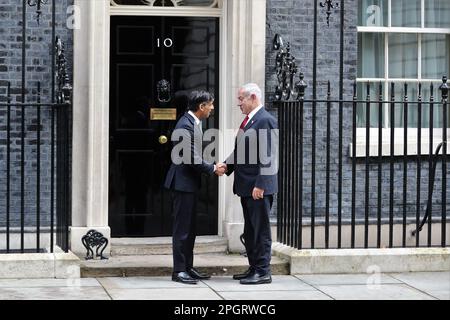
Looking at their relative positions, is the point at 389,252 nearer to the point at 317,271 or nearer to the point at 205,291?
the point at 317,271

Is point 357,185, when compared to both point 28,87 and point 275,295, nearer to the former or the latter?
point 275,295

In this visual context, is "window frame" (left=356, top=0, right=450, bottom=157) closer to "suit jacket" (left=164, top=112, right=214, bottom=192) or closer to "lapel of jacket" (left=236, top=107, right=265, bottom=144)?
"lapel of jacket" (left=236, top=107, right=265, bottom=144)

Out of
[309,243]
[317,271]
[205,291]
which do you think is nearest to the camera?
[205,291]

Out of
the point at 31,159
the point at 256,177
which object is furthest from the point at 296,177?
the point at 31,159

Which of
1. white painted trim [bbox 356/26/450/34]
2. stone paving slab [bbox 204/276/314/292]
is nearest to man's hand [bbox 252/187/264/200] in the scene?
stone paving slab [bbox 204/276/314/292]

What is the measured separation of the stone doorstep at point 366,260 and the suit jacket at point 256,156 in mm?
857

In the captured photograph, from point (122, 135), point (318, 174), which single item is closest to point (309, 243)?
point (318, 174)

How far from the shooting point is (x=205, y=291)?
30.2 ft

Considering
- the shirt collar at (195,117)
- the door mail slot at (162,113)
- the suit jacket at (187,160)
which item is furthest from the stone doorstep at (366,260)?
the door mail slot at (162,113)

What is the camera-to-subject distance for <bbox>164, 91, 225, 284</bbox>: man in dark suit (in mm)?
9562

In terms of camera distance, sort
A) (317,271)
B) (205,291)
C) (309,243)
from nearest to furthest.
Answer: (205,291) < (317,271) < (309,243)

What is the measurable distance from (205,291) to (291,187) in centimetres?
165

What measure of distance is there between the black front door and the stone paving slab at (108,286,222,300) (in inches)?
80.1

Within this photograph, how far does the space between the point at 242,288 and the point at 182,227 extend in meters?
0.80
